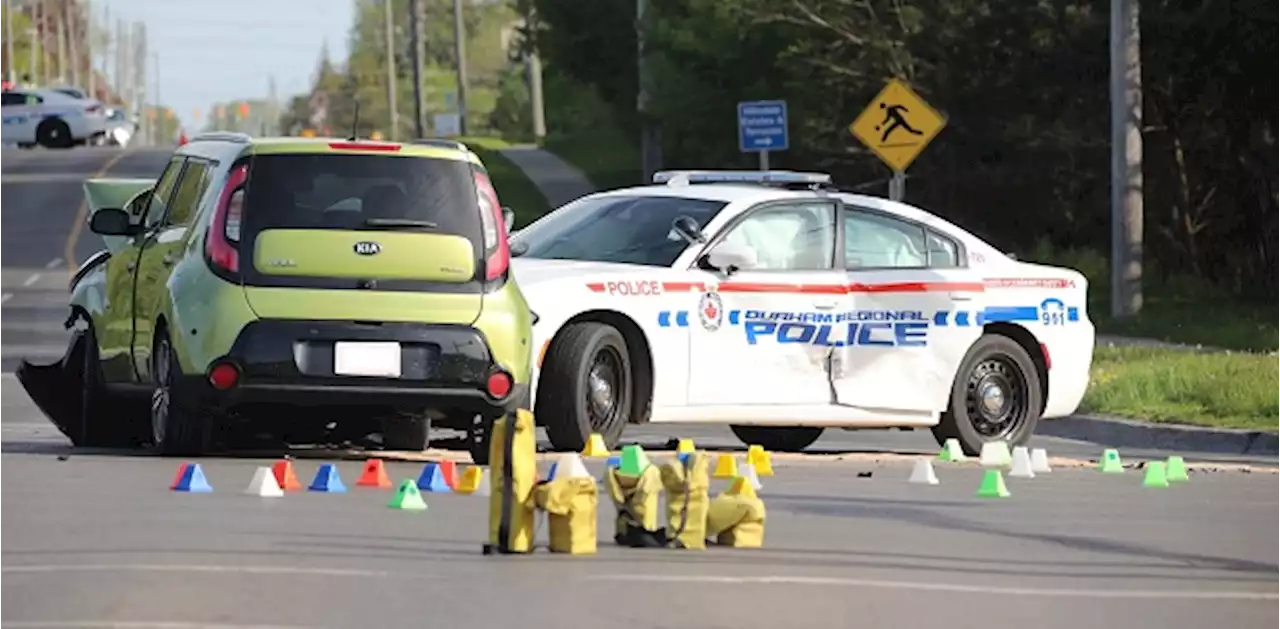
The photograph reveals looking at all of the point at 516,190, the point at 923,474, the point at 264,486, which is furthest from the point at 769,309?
the point at 516,190

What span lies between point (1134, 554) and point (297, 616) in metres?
3.72

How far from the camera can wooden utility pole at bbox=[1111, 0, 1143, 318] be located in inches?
1168

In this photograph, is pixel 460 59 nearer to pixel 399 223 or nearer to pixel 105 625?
pixel 399 223

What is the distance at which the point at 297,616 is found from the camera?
8492 millimetres

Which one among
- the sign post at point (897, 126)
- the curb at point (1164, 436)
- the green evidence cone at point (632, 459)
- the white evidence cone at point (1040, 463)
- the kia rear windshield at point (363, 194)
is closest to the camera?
the green evidence cone at point (632, 459)

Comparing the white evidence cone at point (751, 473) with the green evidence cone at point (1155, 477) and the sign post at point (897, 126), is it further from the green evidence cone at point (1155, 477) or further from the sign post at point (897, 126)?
the sign post at point (897, 126)

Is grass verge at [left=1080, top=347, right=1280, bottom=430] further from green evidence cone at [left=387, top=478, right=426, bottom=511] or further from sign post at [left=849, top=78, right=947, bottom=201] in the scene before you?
green evidence cone at [left=387, top=478, right=426, bottom=511]

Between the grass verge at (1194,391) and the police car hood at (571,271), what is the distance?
558 cm

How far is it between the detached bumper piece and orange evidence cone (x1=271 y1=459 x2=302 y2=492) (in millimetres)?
836

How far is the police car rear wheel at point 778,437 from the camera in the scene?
666 inches

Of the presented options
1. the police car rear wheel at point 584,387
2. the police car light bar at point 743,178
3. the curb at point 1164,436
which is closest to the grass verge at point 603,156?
the curb at point 1164,436

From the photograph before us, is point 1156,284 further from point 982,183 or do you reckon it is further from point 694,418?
point 694,418

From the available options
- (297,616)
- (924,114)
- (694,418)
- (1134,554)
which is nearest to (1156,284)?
(924,114)

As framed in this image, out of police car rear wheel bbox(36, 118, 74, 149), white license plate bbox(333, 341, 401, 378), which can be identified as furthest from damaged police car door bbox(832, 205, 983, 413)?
police car rear wheel bbox(36, 118, 74, 149)
